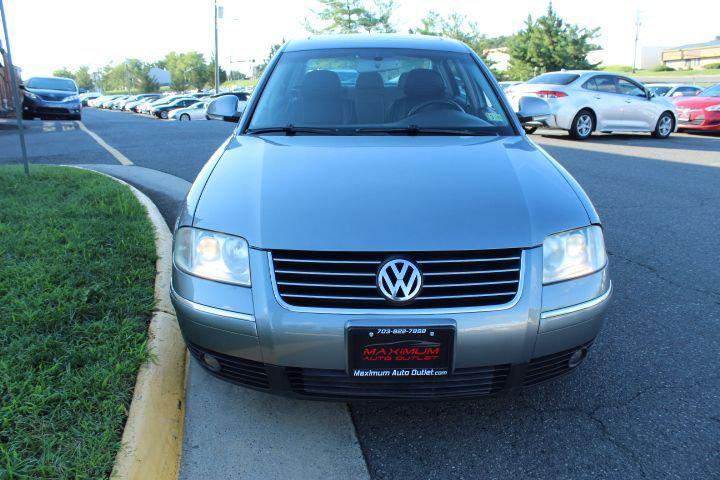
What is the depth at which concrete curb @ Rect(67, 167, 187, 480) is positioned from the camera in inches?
76.4

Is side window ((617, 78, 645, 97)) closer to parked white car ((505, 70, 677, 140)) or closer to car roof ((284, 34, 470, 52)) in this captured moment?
parked white car ((505, 70, 677, 140))

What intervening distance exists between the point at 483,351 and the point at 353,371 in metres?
0.45

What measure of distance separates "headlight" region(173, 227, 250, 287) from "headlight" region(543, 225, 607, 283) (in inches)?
42.7

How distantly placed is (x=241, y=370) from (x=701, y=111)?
51.3ft

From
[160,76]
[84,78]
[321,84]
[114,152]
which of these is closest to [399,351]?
[321,84]

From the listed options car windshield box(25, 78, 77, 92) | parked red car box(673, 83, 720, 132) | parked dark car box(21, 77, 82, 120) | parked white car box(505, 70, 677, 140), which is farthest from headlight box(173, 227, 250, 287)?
car windshield box(25, 78, 77, 92)

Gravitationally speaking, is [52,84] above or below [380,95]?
Result: above

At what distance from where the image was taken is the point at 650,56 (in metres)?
103

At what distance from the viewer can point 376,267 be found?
1.95 m

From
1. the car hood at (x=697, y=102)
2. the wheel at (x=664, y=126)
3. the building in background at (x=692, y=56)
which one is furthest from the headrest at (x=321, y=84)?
the building in background at (x=692, y=56)

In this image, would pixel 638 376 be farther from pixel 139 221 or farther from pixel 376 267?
pixel 139 221

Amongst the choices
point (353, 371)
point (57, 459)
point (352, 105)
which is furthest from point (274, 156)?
point (57, 459)

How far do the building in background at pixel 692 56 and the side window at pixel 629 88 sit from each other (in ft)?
266

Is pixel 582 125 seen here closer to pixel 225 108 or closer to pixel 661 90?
pixel 225 108
